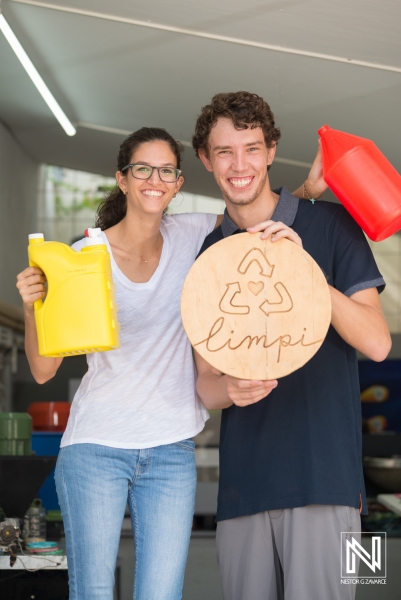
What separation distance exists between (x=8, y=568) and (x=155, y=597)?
117 cm

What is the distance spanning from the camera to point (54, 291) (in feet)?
5.83

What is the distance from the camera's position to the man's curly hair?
202 centimetres

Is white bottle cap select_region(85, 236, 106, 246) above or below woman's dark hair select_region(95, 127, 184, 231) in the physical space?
below

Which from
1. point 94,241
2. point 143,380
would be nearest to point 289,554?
point 143,380

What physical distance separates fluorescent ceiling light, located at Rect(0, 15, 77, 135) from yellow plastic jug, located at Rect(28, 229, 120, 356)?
273cm

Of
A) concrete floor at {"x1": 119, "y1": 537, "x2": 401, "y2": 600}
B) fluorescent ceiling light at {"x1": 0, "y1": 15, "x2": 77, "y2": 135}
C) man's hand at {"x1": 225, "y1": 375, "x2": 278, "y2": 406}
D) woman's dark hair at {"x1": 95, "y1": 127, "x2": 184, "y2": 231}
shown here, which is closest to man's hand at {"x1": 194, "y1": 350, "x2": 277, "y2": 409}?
man's hand at {"x1": 225, "y1": 375, "x2": 278, "y2": 406}

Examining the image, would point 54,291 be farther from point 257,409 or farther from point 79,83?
point 79,83

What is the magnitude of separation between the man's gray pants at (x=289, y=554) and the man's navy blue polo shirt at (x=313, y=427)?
4 cm

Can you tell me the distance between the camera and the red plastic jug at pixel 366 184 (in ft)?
5.95

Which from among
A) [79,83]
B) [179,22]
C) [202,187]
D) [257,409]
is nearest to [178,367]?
[257,409]

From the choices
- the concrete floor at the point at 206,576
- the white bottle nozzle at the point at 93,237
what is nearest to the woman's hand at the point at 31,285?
the white bottle nozzle at the point at 93,237

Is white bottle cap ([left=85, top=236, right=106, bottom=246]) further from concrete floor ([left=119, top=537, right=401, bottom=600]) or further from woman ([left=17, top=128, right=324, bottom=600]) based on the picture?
concrete floor ([left=119, top=537, right=401, bottom=600])

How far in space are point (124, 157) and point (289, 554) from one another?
44.9 inches

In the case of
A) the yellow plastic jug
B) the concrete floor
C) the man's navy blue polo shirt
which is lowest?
the concrete floor
